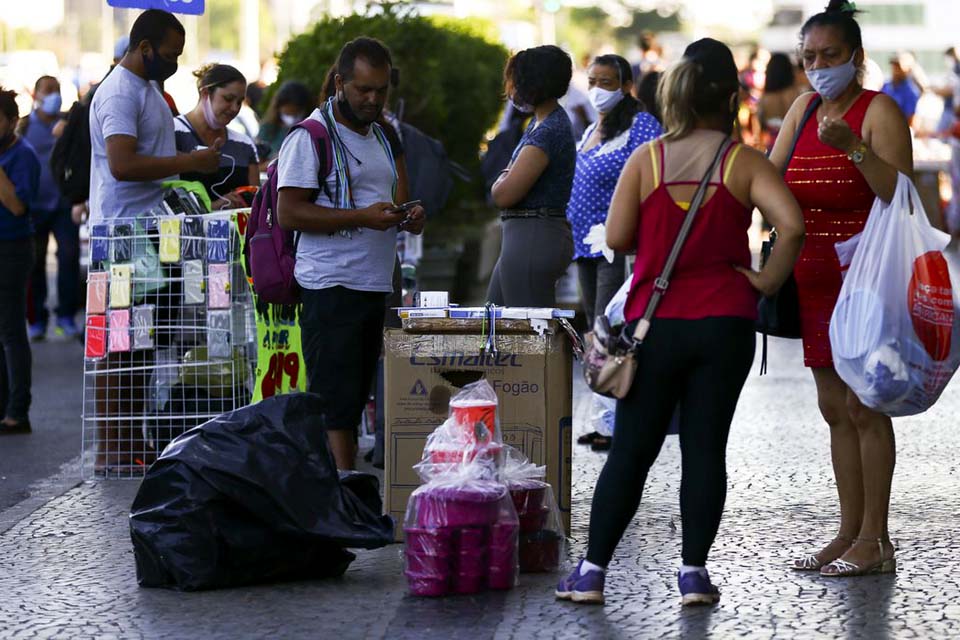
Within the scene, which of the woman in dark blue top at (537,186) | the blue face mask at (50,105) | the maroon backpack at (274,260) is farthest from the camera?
the blue face mask at (50,105)

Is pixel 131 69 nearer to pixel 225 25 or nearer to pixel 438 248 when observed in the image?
pixel 438 248

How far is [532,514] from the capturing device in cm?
576

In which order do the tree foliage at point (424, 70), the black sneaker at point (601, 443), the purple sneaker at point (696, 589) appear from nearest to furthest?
the purple sneaker at point (696, 589), the black sneaker at point (601, 443), the tree foliage at point (424, 70)

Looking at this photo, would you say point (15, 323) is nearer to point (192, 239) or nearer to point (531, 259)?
point (192, 239)

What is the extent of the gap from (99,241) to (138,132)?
0.53 meters

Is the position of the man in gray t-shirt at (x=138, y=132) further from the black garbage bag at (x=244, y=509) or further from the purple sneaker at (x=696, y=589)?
the purple sneaker at (x=696, y=589)

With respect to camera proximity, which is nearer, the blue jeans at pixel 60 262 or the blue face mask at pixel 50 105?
the blue jeans at pixel 60 262

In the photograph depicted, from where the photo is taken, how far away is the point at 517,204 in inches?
280

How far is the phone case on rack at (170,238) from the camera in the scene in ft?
24.9

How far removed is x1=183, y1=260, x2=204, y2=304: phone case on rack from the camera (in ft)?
25.1

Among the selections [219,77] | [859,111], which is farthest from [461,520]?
[219,77]

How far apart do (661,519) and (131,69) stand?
10.5 ft

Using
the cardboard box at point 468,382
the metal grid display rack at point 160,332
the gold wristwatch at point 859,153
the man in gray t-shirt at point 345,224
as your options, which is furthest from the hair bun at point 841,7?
the metal grid display rack at point 160,332

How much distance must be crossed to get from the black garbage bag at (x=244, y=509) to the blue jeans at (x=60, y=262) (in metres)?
7.74
